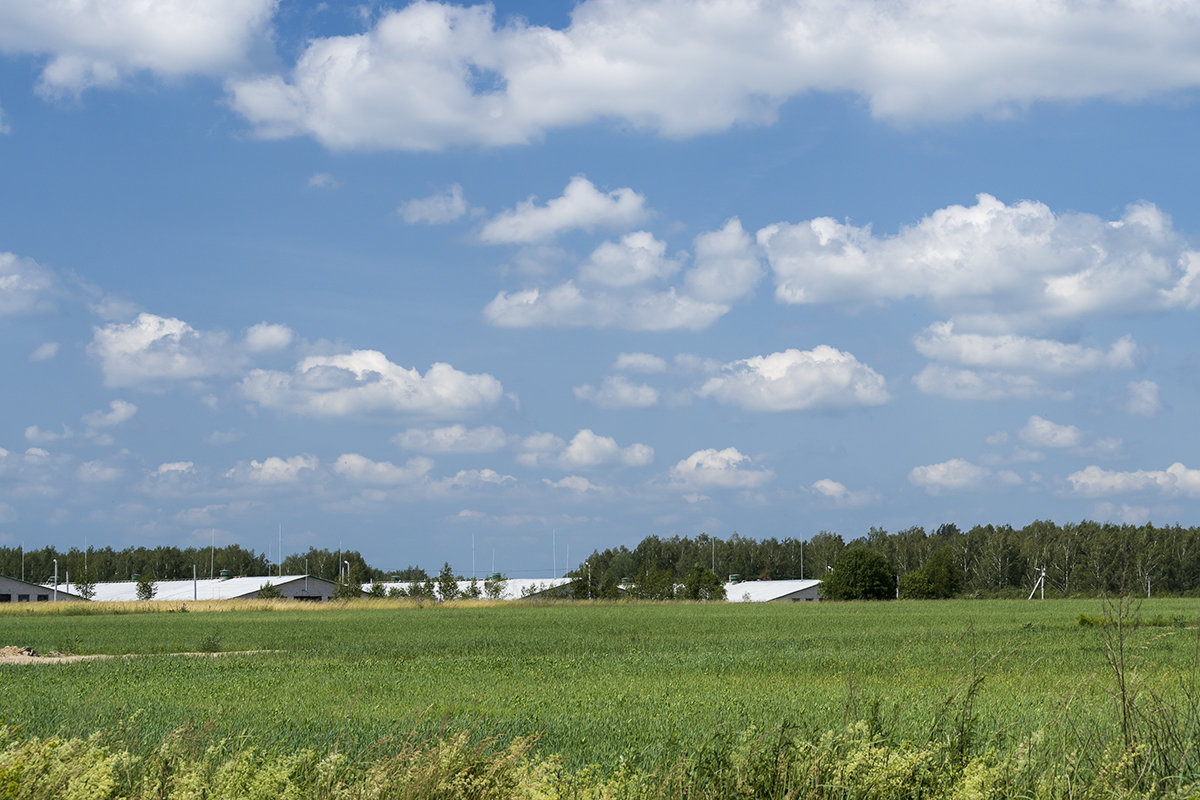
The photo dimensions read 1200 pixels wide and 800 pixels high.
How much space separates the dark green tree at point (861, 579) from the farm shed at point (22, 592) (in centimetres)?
8943

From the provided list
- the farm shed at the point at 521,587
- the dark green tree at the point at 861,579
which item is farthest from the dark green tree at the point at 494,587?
the dark green tree at the point at 861,579

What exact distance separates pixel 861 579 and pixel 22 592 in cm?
9935

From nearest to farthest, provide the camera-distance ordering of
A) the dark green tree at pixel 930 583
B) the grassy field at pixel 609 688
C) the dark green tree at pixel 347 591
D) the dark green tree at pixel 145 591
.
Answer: the grassy field at pixel 609 688, the dark green tree at pixel 930 583, the dark green tree at pixel 347 591, the dark green tree at pixel 145 591

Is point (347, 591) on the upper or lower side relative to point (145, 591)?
lower

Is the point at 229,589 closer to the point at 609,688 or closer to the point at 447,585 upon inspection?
the point at 447,585

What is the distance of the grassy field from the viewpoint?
9.87 meters

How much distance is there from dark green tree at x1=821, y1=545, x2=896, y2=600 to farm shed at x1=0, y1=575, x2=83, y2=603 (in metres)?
89.4

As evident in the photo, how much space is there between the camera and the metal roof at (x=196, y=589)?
132000 mm

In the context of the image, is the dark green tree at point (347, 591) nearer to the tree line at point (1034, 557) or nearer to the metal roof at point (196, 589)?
the metal roof at point (196, 589)

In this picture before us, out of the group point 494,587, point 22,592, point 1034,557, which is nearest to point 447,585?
point 494,587

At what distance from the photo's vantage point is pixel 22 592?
392 feet

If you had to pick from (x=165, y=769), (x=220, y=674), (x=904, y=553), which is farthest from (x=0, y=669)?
(x=904, y=553)

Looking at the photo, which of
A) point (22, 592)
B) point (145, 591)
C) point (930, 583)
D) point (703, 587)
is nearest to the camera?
point (22, 592)

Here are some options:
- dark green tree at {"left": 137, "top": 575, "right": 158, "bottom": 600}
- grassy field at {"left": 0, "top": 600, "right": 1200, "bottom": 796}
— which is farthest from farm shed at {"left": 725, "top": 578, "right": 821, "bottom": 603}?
grassy field at {"left": 0, "top": 600, "right": 1200, "bottom": 796}
